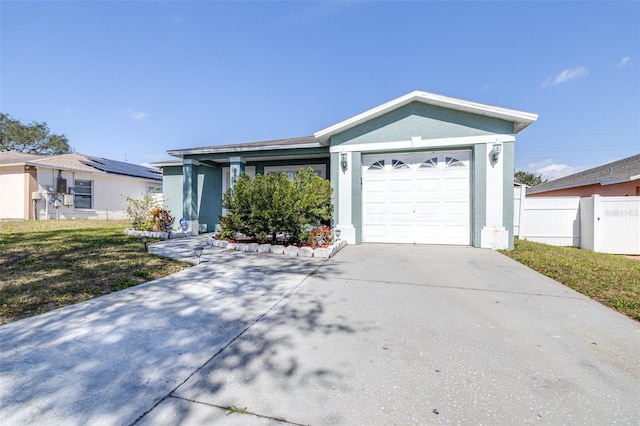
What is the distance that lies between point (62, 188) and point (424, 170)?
17494 mm

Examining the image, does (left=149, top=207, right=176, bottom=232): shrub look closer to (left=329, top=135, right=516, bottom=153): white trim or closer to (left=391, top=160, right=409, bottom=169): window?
(left=329, top=135, right=516, bottom=153): white trim

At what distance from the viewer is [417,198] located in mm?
8031

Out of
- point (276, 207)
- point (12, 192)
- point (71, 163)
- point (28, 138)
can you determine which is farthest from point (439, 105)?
point (28, 138)

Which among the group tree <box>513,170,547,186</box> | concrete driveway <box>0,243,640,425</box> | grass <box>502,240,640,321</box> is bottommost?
concrete driveway <box>0,243,640,425</box>

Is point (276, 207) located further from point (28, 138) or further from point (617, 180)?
point (28, 138)

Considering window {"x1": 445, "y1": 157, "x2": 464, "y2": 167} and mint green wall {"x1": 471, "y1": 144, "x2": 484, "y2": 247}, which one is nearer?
mint green wall {"x1": 471, "y1": 144, "x2": 484, "y2": 247}

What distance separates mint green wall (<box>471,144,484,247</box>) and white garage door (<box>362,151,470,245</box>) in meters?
0.29

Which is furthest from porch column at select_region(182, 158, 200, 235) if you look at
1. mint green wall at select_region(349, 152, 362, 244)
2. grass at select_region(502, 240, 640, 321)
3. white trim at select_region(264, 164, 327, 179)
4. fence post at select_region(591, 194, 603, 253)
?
fence post at select_region(591, 194, 603, 253)

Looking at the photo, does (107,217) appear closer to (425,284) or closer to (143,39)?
(143,39)

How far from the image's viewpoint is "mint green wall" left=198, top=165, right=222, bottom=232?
11.0 meters

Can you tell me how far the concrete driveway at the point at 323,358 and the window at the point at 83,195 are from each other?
15390mm

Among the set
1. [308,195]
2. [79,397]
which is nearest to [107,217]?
[308,195]

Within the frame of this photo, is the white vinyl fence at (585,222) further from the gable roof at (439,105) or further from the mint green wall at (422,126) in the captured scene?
the mint green wall at (422,126)

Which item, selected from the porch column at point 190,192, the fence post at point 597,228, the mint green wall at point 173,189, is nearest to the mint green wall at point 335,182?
the porch column at point 190,192
